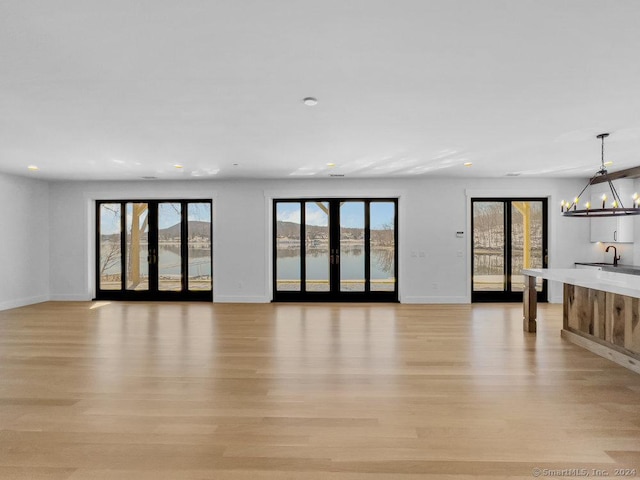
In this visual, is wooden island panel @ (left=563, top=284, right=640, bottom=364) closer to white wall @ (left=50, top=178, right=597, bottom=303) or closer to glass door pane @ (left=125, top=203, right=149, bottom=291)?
white wall @ (left=50, top=178, right=597, bottom=303)

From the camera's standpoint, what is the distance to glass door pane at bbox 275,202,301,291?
7.87m

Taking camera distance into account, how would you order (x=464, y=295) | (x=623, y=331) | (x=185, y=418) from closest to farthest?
(x=185, y=418), (x=623, y=331), (x=464, y=295)

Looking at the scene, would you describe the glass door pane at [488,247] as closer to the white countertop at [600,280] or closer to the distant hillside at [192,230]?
the white countertop at [600,280]

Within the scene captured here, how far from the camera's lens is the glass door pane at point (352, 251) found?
25.6ft

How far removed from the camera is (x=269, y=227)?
7742mm

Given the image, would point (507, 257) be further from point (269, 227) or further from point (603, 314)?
point (269, 227)

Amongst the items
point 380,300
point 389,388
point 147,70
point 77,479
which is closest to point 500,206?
point 380,300

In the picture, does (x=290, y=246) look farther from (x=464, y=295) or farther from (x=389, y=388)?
(x=389, y=388)

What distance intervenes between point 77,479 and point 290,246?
600 centimetres

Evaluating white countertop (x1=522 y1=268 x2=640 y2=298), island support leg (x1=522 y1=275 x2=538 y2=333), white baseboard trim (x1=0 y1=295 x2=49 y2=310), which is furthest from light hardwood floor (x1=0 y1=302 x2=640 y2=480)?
white baseboard trim (x1=0 y1=295 x2=49 y2=310)

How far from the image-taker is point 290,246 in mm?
7867

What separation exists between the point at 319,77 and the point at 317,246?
5181 millimetres

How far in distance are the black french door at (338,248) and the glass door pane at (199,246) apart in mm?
1442

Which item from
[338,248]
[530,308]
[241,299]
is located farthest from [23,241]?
[530,308]
